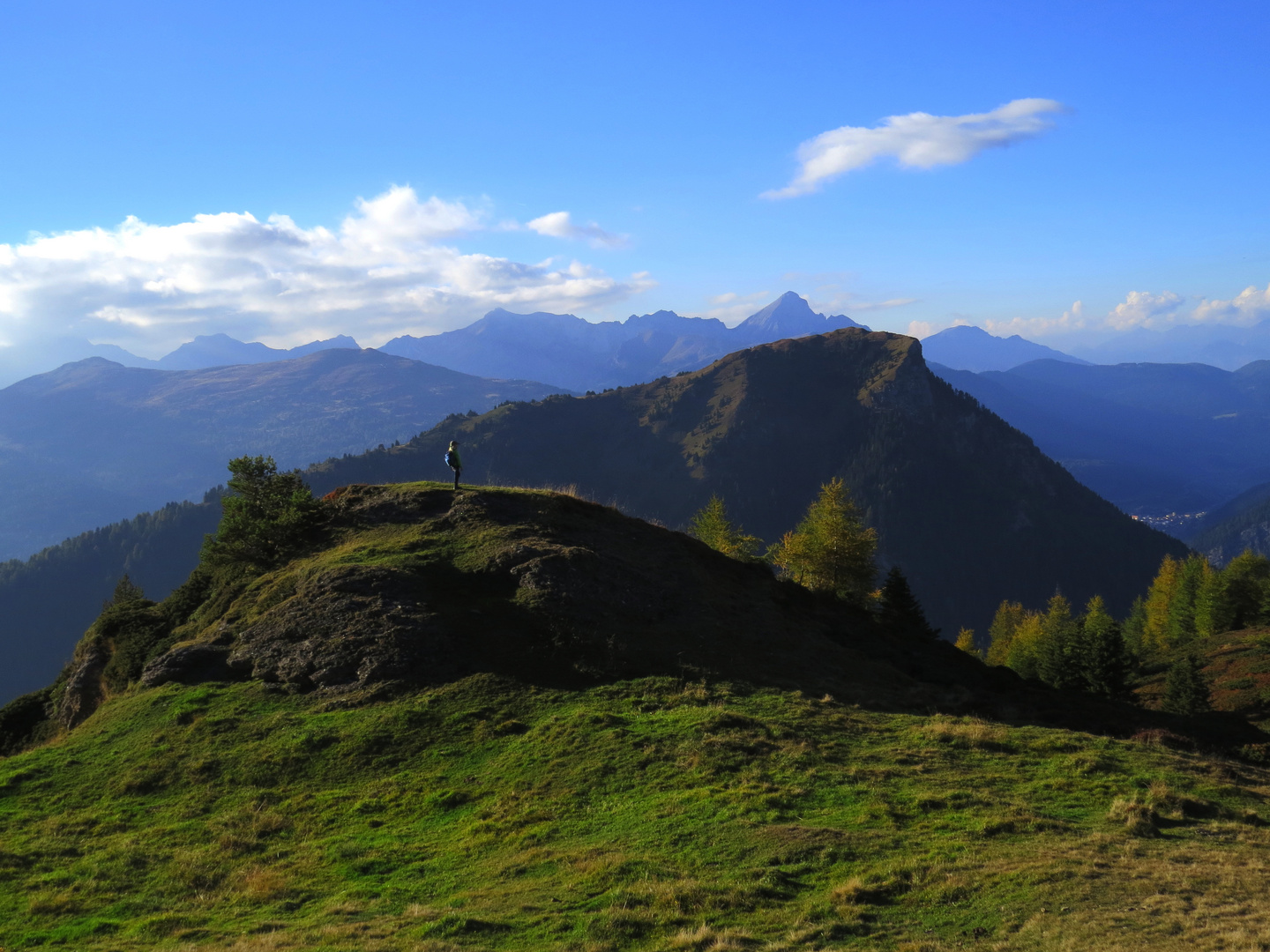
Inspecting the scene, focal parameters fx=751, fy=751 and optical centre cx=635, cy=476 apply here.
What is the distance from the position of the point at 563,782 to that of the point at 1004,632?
123 meters

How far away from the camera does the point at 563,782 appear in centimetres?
1983

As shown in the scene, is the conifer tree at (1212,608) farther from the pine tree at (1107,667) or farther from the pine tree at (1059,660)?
the pine tree at (1107,667)

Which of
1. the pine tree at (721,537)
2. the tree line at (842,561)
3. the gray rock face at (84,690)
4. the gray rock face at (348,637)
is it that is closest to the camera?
the gray rock face at (348,637)

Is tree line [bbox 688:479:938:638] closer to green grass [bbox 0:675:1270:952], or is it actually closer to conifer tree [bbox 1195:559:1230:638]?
green grass [bbox 0:675:1270:952]

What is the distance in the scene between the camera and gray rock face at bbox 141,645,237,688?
28.3m

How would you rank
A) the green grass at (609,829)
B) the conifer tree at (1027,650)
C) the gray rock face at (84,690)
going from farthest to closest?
the conifer tree at (1027,650) < the gray rock face at (84,690) < the green grass at (609,829)

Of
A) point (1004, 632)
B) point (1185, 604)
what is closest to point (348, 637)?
point (1185, 604)

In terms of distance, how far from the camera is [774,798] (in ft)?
58.0

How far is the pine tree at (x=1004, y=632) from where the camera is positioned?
11270 cm

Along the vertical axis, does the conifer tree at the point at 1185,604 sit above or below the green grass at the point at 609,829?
below

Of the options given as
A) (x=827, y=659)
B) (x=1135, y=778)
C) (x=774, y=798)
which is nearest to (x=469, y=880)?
(x=774, y=798)

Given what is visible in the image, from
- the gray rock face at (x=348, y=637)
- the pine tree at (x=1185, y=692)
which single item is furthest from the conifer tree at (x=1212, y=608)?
the gray rock face at (x=348, y=637)

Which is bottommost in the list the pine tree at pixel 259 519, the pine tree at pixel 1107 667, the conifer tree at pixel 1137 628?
the conifer tree at pixel 1137 628

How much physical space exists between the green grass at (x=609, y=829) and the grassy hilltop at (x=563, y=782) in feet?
0.28
